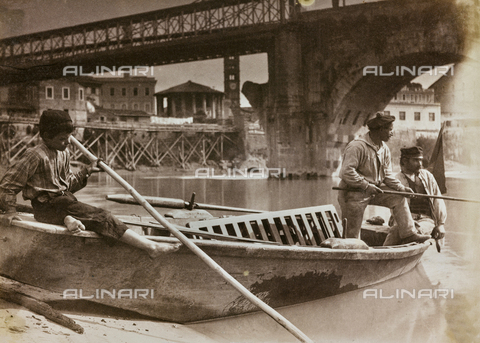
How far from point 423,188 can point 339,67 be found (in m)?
5.12

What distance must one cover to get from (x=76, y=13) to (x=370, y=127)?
3489 millimetres

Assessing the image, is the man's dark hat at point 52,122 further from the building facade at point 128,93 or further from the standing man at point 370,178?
the standing man at point 370,178

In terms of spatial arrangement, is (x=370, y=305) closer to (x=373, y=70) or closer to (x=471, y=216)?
(x=471, y=216)

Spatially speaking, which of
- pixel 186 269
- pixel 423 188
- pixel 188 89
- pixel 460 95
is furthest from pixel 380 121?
pixel 188 89

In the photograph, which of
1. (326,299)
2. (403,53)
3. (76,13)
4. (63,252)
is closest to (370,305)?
(326,299)

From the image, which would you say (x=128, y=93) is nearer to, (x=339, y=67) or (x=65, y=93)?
(x=65, y=93)

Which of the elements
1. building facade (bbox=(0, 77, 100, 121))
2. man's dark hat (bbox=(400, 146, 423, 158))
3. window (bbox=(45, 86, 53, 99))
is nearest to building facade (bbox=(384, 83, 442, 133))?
man's dark hat (bbox=(400, 146, 423, 158))

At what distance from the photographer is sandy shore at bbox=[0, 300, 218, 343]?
3.52 meters

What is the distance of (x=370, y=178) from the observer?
200 inches

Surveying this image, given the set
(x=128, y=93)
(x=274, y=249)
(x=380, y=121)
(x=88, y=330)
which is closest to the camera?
(x=88, y=330)

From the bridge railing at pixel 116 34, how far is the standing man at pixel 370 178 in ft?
9.55

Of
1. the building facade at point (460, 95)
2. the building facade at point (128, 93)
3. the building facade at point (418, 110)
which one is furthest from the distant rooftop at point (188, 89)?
the building facade at point (460, 95)

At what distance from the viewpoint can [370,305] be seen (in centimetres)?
515

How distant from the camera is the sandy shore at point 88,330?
3.52 metres
